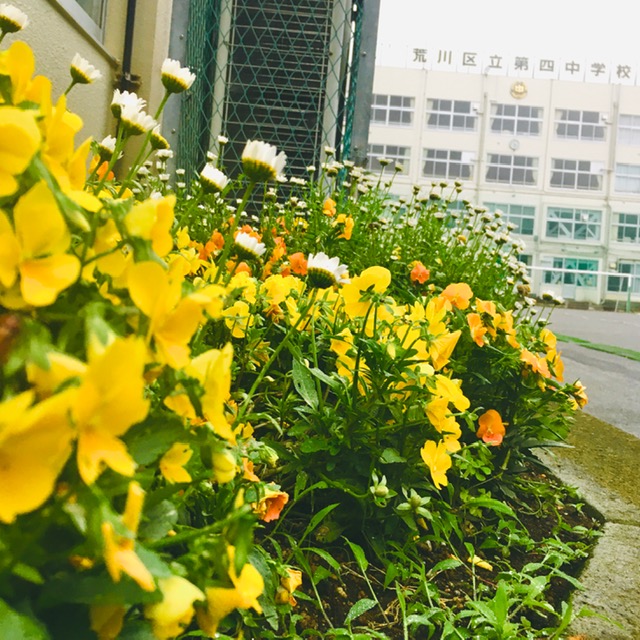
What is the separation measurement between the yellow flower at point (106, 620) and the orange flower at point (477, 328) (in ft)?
3.30

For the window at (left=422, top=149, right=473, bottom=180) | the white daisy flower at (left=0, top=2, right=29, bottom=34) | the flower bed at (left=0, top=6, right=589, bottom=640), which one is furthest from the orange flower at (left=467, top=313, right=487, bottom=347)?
the window at (left=422, top=149, right=473, bottom=180)

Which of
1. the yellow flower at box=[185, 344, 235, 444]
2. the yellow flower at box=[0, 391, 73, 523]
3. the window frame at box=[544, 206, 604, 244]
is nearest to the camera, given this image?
the yellow flower at box=[0, 391, 73, 523]

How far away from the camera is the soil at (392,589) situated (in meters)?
0.92

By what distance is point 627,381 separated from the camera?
3.14m

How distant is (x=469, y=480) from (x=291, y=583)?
2.23ft

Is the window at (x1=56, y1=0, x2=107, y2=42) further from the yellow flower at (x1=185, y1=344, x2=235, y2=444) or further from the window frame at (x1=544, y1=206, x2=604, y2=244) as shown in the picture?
the window frame at (x1=544, y1=206, x2=604, y2=244)

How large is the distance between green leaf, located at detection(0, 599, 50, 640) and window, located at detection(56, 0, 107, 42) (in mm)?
2201

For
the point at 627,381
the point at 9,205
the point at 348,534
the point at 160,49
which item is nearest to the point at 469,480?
the point at 348,534

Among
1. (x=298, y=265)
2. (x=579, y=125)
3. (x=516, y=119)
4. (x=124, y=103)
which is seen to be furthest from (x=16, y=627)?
(x=579, y=125)

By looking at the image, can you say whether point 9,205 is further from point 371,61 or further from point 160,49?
point 371,61

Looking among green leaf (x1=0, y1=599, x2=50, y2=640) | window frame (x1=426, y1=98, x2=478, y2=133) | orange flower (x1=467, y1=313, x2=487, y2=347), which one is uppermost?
window frame (x1=426, y1=98, x2=478, y2=133)

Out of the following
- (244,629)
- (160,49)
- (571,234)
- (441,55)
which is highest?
(441,55)

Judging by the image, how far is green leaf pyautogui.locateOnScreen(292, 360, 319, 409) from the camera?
104 cm

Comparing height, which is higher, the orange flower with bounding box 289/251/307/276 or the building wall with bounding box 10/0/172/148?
the building wall with bounding box 10/0/172/148
